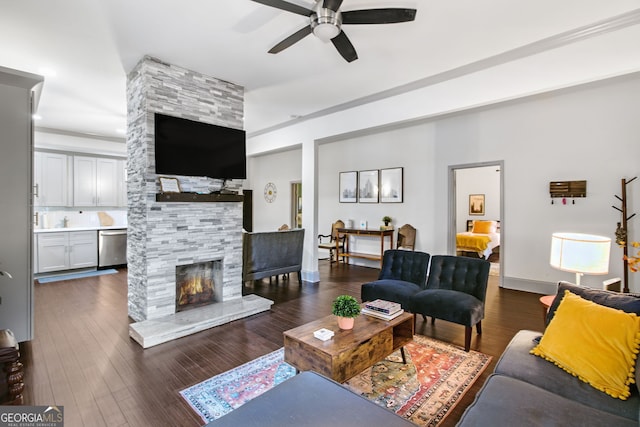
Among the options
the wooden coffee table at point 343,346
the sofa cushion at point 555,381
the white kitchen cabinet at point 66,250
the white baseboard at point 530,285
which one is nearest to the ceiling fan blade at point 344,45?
the wooden coffee table at point 343,346

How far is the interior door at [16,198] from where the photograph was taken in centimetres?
298

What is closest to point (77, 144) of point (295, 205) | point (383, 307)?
point (295, 205)

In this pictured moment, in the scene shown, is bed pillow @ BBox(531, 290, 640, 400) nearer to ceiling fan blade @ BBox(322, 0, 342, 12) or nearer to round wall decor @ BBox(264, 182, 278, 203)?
ceiling fan blade @ BBox(322, 0, 342, 12)

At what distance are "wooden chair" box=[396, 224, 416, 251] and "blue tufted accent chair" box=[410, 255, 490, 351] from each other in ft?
9.18

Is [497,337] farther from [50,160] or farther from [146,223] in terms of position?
[50,160]

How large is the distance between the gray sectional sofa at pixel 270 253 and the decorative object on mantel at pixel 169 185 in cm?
144

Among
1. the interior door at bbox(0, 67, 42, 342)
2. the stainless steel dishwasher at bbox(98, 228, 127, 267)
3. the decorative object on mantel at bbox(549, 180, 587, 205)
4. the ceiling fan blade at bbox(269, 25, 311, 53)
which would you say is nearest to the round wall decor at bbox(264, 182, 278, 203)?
the stainless steel dishwasher at bbox(98, 228, 127, 267)

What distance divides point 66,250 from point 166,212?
14.4 ft

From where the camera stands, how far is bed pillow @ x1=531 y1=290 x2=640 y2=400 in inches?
61.7

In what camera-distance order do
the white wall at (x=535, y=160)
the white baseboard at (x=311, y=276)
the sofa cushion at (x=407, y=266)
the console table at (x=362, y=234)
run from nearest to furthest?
the sofa cushion at (x=407, y=266)
the white wall at (x=535, y=160)
the white baseboard at (x=311, y=276)
the console table at (x=362, y=234)

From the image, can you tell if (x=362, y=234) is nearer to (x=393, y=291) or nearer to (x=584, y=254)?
(x=393, y=291)

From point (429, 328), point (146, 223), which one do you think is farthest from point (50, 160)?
point (429, 328)

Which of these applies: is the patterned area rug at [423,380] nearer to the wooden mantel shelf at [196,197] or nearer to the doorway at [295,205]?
Result: the wooden mantel shelf at [196,197]

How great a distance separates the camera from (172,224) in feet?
12.1
